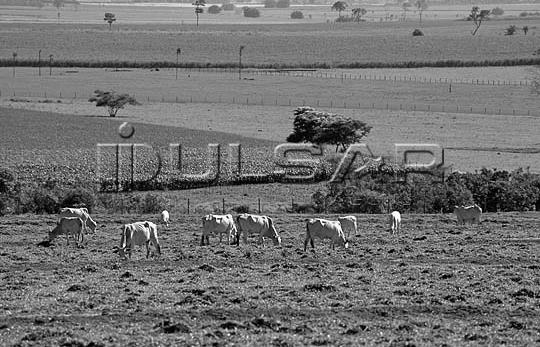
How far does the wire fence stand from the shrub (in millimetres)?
51607

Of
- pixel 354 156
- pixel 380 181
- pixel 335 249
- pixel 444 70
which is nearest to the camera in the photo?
pixel 335 249

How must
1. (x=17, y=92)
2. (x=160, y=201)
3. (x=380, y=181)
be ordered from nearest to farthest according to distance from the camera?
(x=160, y=201), (x=380, y=181), (x=17, y=92)

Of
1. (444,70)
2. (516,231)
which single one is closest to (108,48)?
(444,70)

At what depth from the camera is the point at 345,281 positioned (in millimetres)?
25000

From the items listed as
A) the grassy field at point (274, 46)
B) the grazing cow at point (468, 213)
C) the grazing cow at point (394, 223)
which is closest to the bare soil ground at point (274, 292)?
the grazing cow at point (394, 223)

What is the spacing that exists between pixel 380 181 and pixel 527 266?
70.5 feet

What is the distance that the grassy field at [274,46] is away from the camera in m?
146

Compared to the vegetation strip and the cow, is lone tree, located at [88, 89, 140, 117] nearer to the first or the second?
the vegetation strip

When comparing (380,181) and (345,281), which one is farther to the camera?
(380,181)

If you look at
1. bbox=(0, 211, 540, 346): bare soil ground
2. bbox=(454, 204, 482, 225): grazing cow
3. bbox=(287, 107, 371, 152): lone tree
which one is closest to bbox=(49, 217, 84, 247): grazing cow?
bbox=(0, 211, 540, 346): bare soil ground

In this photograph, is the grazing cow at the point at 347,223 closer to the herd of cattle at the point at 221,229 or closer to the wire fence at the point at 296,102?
the herd of cattle at the point at 221,229

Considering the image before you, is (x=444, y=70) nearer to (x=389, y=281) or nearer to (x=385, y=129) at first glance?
(x=385, y=129)

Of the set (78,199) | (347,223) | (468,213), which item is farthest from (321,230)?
(78,199)

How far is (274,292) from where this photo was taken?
23516mm
